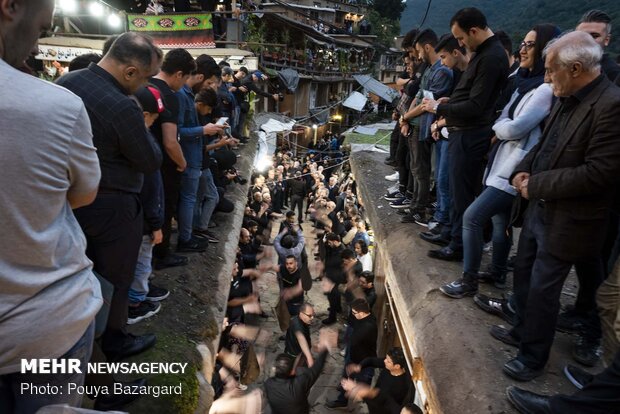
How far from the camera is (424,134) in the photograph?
545cm

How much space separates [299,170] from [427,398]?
52.4ft

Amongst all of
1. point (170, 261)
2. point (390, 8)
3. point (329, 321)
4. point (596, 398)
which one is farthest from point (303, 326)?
point (390, 8)

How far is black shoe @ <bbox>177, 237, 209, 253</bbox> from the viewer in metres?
4.69

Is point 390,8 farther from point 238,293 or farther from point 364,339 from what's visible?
point 364,339

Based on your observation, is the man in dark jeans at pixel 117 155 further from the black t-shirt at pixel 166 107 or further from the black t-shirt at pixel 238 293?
the black t-shirt at pixel 238 293

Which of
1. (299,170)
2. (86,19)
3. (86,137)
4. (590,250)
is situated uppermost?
(86,19)

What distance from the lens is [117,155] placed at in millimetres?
2537

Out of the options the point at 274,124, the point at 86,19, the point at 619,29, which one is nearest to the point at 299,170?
the point at 274,124

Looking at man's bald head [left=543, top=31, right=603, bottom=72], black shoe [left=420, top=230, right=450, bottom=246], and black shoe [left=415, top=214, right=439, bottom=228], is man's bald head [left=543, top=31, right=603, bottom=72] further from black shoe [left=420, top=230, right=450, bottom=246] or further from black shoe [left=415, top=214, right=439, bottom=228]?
black shoe [left=415, top=214, right=439, bottom=228]

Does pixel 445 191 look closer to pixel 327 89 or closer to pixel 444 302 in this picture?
pixel 444 302

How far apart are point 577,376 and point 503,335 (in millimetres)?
546

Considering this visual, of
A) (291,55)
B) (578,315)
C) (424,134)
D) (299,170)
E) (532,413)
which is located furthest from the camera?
(291,55)

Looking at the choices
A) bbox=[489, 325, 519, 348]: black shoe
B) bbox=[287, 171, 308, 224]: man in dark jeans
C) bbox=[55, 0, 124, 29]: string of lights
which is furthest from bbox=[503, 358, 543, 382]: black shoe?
bbox=[55, 0, 124, 29]: string of lights

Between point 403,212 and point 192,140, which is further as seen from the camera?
point 403,212
